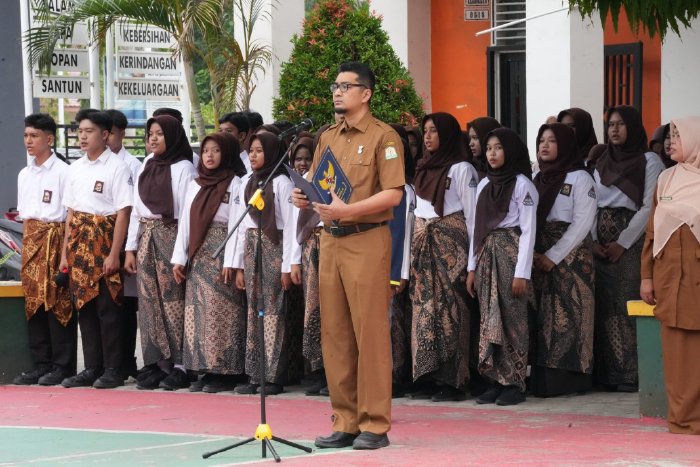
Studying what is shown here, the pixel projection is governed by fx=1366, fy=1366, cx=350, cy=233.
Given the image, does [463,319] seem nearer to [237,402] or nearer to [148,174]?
[237,402]

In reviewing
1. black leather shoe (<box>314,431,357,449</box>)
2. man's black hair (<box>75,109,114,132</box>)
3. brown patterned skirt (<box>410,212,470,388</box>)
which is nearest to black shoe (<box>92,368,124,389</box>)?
man's black hair (<box>75,109,114,132</box>)

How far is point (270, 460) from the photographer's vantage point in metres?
7.18

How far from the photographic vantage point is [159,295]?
10547mm

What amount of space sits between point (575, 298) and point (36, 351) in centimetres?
441

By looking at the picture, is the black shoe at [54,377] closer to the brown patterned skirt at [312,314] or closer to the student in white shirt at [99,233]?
the student in white shirt at [99,233]

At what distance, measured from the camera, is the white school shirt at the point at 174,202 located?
34.4 feet

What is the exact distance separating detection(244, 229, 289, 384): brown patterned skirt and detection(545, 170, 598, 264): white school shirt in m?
2.01

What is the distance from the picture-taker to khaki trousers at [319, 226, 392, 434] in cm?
Answer: 737

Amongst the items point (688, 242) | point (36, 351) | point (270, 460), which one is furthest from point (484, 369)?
point (36, 351)

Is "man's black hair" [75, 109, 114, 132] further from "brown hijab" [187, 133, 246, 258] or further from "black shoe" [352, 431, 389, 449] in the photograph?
"black shoe" [352, 431, 389, 449]

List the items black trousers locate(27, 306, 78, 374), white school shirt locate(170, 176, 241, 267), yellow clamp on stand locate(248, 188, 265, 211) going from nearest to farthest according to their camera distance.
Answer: yellow clamp on stand locate(248, 188, 265, 211) → white school shirt locate(170, 176, 241, 267) → black trousers locate(27, 306, 78, 374)

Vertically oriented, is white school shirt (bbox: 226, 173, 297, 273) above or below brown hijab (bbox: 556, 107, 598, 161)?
below

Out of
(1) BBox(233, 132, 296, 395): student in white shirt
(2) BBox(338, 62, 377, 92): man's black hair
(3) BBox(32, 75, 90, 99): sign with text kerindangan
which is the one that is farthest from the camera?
(3) BBox(32, 75, 90, 99): sign with text kerindangan

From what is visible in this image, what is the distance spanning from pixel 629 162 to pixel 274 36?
6618 millimetres
